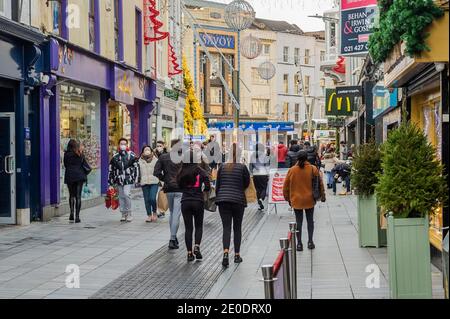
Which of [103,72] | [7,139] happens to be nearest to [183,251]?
[7,139]

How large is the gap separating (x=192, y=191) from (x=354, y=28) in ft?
33.8

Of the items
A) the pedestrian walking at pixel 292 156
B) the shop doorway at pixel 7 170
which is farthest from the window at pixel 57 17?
the pedestrian walking at pixel 292 156

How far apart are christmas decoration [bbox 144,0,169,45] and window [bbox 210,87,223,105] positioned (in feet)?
127

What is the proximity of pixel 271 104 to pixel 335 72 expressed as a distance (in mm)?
27061

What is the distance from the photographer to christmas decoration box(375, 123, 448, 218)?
8.09 meters

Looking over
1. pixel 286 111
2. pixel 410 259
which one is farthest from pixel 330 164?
pixel 286 111

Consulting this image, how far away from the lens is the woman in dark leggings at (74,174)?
651 inches

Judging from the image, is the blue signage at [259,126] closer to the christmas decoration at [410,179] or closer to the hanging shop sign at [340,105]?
the hanging shop sign at [340,105]

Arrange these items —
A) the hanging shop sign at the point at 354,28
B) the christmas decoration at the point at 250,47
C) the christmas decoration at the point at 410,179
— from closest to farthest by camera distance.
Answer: the christmas decoration at the point at 410,179
the hanging shop sign at the point at 354,28
the christmas decoration at the point at 250,47

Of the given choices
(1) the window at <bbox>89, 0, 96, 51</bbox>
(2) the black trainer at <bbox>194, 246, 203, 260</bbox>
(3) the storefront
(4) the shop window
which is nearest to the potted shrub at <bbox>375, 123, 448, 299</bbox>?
(2) the black trainer at <bbox>194, 246, 203, 260</bbox>

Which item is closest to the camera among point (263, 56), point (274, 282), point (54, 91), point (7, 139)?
point (274, 282)

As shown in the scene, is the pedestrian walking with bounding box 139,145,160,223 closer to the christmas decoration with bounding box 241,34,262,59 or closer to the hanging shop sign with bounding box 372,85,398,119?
the christmas decoration with bounding box 241,34,262,59

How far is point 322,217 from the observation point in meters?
17.8
